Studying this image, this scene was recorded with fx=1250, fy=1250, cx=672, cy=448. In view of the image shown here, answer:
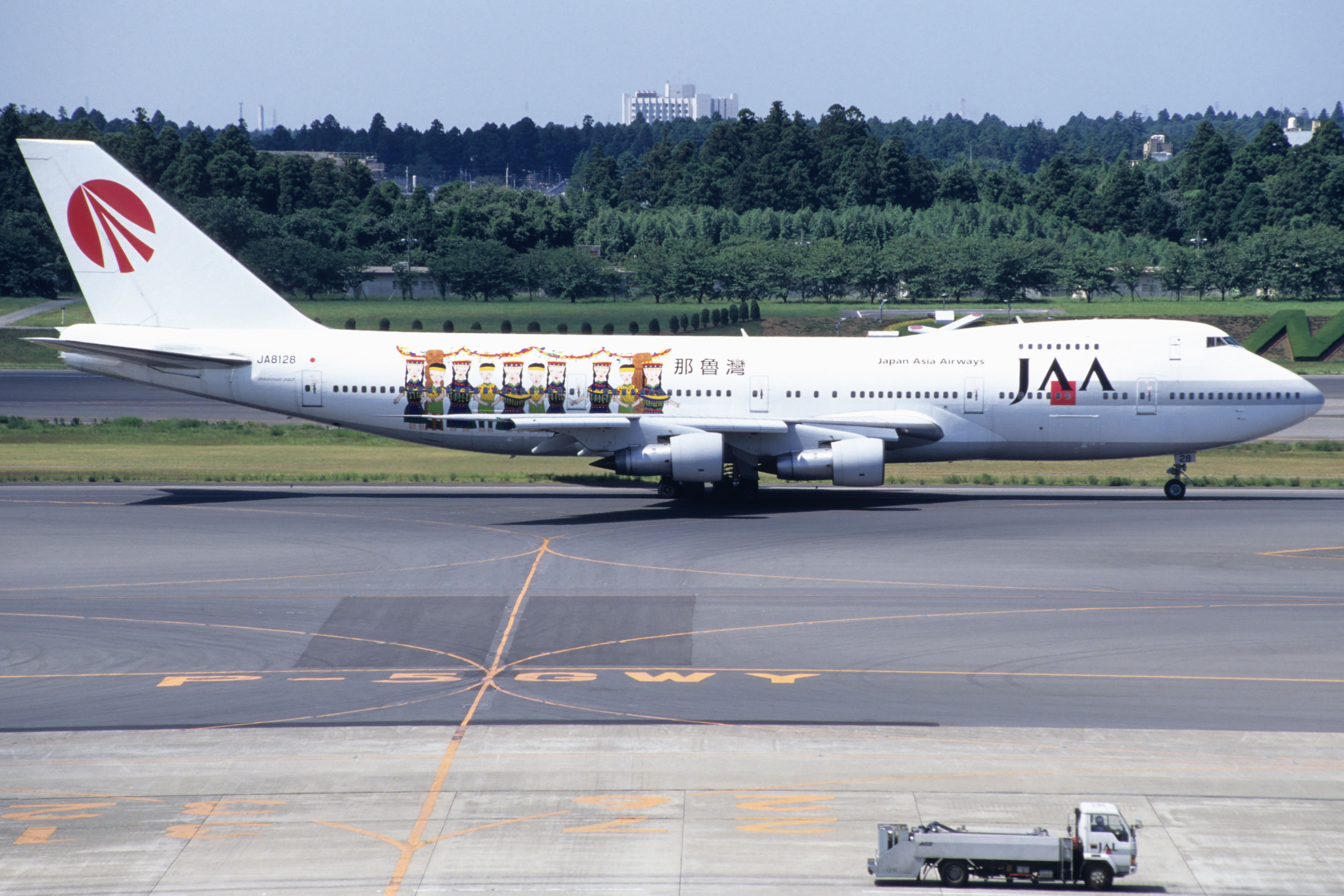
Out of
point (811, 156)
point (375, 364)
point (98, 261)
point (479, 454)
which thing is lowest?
point (479, 454)

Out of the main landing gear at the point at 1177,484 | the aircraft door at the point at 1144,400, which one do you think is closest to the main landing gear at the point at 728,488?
the aircraft door at the point at 1144,400

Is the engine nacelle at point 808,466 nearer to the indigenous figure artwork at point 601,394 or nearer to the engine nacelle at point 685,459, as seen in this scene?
the engine nacelle at point 685,459

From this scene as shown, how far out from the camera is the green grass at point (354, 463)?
4941 cm

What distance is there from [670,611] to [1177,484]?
23576mm

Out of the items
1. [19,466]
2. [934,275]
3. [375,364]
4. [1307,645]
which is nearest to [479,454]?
[375,364]

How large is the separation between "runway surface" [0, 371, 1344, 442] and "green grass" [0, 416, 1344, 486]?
287 centimetres

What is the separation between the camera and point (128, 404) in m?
73.2

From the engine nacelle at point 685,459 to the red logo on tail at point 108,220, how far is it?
19222mm

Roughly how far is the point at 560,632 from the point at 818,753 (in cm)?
908

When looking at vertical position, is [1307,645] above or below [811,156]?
below

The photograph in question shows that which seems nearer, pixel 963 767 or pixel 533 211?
pixel 963 767

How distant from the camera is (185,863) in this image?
1652cm

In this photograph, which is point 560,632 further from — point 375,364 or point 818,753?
point 375,364

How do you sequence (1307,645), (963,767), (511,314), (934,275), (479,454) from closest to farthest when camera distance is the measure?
(963,767), (1307,645), (479,454), (511,314), (934,275)
